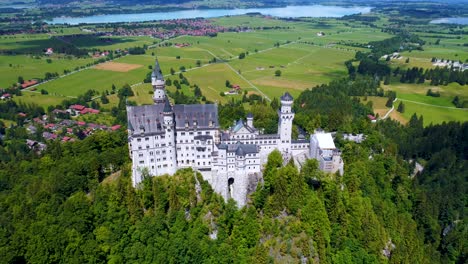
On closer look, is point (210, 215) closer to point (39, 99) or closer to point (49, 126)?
point (49, 126)

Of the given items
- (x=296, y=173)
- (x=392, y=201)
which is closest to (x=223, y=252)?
(x=296, y=173)

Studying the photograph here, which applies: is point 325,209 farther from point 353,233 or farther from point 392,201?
point 392,201

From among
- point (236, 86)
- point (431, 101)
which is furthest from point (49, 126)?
point (431, 101)

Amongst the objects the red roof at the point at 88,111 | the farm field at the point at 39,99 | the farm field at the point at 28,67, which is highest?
the farm field at the point at 28,67

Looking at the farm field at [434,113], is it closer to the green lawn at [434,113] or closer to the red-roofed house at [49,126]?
the green lawn at [434,113]

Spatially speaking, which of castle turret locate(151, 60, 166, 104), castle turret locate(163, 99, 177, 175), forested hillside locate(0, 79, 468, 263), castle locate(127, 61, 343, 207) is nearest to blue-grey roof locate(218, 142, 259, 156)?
castle locate(127, 61, 343, 207)


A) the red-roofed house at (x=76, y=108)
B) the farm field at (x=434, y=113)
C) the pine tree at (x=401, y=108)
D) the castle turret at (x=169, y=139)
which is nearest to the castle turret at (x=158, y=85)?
the castle turret at (x=169, y=139)
